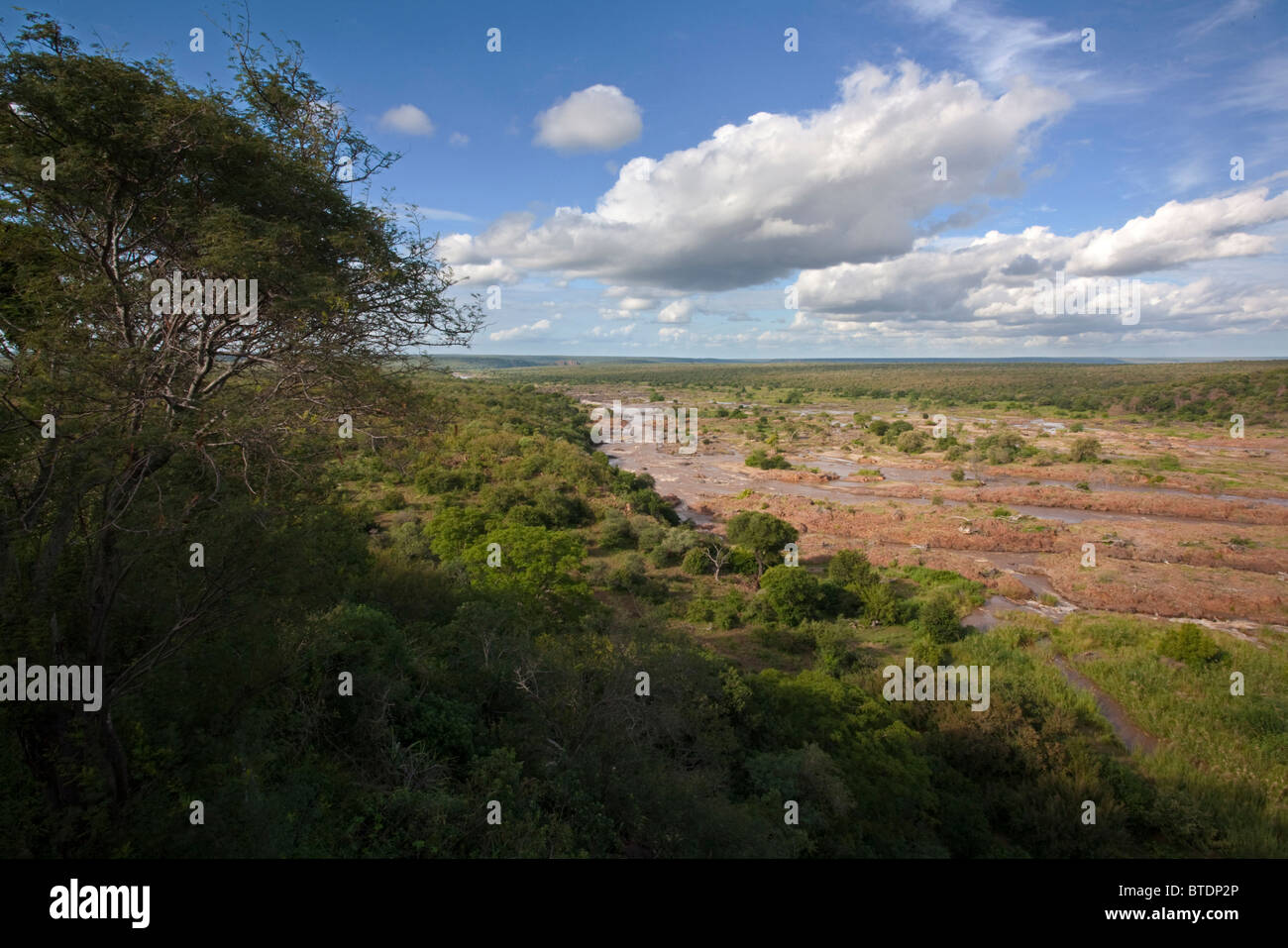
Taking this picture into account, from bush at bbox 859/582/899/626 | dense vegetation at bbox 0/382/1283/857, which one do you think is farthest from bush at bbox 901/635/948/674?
bush at bbox 859/582/899/626

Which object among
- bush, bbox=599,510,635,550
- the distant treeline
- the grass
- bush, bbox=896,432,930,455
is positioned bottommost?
the grass

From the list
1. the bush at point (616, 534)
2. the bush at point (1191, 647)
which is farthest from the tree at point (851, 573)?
the bush at point (616, 534)

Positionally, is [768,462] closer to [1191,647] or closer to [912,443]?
[912,443]

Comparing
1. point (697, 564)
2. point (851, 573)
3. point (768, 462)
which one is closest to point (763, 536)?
point (697, 564)

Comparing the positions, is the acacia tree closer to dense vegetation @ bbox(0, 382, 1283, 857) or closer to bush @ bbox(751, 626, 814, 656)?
dense vegetation @ bbox(0, 382, 1283, 857)

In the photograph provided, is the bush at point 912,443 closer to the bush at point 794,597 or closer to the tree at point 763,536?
the tree at point 763,536
